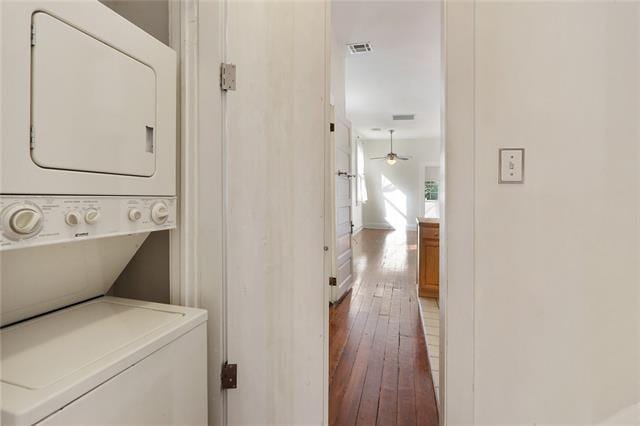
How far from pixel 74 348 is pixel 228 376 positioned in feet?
2.01

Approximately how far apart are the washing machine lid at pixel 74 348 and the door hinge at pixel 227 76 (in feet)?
2.80

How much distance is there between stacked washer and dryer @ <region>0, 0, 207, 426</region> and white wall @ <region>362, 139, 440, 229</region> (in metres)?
8.92

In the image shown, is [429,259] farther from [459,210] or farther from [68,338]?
[68,338]

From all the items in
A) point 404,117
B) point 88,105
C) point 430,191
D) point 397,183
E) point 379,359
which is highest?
point 404,117

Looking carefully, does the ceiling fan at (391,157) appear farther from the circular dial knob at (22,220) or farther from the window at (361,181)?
the circular dial knob at (22,220)

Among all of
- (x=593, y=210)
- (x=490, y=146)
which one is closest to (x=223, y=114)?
(x=490, y=146)

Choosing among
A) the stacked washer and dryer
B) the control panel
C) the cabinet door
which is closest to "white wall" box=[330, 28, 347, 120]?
the cabinet door

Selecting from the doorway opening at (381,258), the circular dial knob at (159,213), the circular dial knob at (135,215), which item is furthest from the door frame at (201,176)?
the doorway opening at (381,258)

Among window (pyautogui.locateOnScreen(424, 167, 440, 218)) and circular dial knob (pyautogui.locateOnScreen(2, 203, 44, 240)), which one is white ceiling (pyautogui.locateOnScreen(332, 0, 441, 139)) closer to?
window (pyautogui.locateOnScreen(424, 167, 440, 218))

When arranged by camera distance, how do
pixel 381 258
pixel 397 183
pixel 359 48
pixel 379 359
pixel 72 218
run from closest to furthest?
pixel 72 218
pixel 379 359
pixel 359 48
pixel 381 258
pixel 397 183

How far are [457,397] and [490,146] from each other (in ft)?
3.15

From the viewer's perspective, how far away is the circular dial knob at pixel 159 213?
3.32ft

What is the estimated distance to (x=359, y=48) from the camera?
3465 mm

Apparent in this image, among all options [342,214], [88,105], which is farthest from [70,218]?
[342,214]
